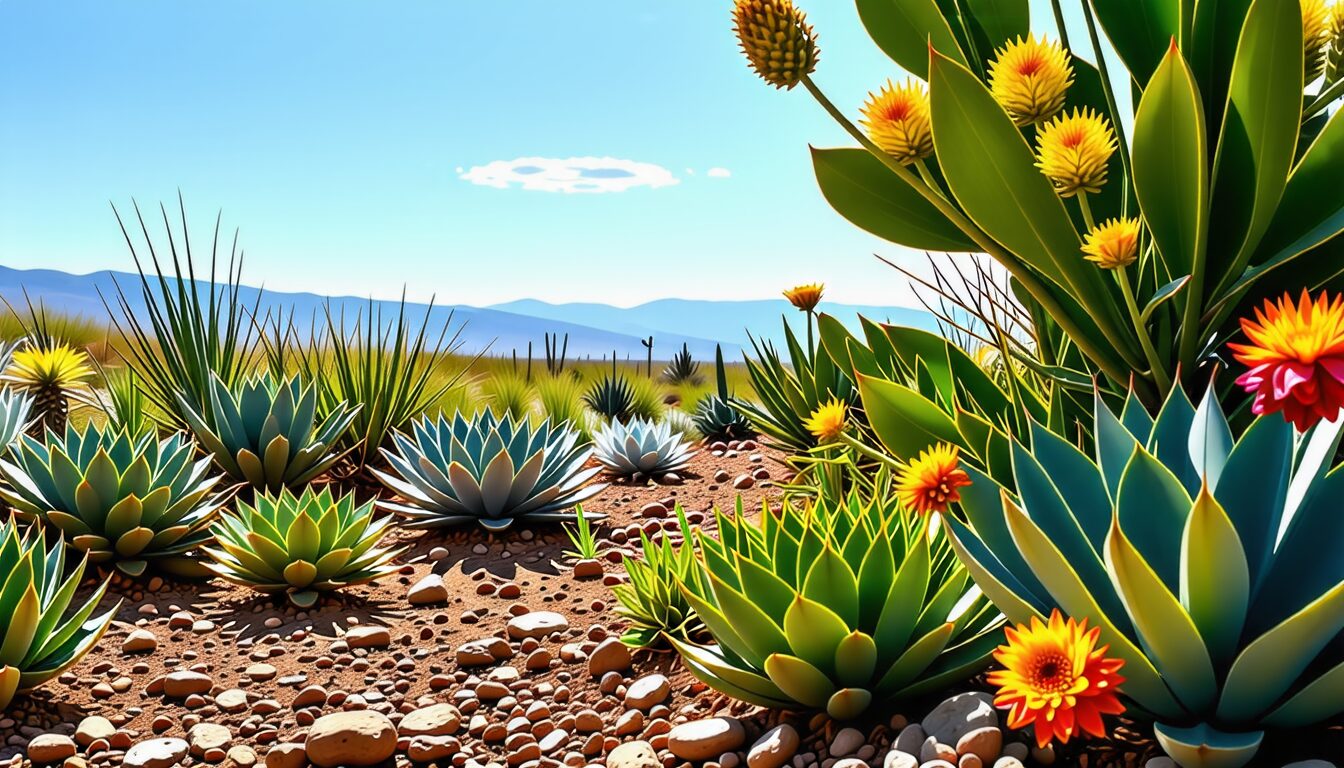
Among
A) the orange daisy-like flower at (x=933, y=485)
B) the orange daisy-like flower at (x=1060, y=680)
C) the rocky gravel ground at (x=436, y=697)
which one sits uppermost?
the orange daisy-like flower at (x=933, y=485)

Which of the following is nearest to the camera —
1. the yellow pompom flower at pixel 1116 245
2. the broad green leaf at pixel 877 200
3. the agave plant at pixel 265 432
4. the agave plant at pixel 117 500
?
the yellow pompom flower at pixel 1116 245

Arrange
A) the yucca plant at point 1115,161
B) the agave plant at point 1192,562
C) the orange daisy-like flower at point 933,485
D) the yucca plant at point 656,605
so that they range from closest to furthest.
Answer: the agave plant at point 1192,562 < the orange daisy-like flower at point 933,485 < the yucca plant at point 1115,161 < the yucca plant at point 656,605

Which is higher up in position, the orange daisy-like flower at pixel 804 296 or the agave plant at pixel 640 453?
the orange daisy-like flower at pixel 804 296

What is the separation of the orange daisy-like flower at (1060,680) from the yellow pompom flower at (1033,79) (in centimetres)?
130

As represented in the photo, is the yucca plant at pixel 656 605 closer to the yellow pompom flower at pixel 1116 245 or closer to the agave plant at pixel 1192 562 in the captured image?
the agave plant at pixel 1192 562

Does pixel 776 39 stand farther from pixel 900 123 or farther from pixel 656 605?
pixel 656 605

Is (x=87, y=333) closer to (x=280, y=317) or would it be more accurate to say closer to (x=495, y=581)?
(x=280, y=317)

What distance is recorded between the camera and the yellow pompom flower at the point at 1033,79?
7.93 ft

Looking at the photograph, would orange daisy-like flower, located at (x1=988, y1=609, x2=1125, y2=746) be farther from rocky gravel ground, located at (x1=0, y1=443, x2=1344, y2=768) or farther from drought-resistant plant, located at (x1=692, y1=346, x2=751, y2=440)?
drought-resistant plant, located at (x1=692, y1=346, x2=751, y2=440)

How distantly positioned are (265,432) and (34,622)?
2.23 m

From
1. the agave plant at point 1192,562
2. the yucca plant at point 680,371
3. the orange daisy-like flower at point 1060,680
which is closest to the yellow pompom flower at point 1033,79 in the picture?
the agave plant at point 1192,562

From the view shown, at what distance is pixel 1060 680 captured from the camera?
1587mm

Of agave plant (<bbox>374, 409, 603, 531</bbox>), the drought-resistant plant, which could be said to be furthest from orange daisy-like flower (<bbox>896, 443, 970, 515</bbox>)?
the drought-resistant plant

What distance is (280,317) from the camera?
20.6 feet
